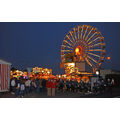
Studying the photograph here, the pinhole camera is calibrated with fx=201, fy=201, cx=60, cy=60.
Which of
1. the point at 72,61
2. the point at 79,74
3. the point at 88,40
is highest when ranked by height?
the point at 88,40

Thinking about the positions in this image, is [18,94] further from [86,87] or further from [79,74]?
[79,74]

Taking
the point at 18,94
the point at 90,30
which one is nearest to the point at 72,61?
the point at 90,30

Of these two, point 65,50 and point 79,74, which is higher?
point 65,50

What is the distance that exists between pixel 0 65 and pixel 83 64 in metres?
26.6

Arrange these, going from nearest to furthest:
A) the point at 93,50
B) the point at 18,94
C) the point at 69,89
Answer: the point at 18,94, the point at 69,89, the point at 93,50

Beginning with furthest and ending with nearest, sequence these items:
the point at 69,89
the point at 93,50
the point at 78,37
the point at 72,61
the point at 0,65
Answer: the point at 72,61
the point at 78,37
the point at 93,50
the point at 69,89
the point at 0,65

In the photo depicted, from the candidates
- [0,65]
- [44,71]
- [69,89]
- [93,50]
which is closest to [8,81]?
[0,65]

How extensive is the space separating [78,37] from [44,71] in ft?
44.5

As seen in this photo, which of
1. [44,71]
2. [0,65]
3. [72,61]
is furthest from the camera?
[44,71]

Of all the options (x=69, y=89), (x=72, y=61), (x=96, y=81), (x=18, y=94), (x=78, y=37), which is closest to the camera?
(x=18, y=94)

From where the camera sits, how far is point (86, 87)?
70.4 ft

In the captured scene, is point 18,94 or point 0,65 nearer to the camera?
point 18,94

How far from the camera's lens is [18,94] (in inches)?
609

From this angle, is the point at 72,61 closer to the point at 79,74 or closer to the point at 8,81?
the point at 79,74
